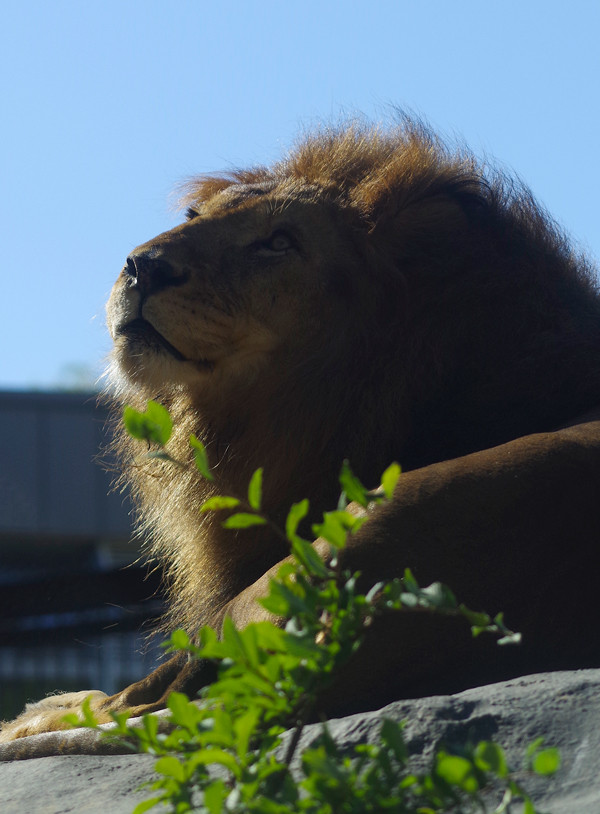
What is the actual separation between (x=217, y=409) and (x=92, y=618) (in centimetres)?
880

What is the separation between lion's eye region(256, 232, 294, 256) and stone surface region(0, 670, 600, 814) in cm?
177

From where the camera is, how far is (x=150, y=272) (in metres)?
3.15

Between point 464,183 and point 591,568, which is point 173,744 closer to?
point 591,568

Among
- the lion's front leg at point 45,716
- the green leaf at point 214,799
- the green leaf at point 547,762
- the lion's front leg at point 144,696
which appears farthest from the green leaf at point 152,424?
the lion's front leg at point 45,716

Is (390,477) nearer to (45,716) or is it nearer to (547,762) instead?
(547,762)

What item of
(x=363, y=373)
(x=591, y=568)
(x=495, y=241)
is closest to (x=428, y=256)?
(x=495, y=241)

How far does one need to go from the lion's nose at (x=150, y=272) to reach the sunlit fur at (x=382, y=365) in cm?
10

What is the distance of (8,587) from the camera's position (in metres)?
12.3

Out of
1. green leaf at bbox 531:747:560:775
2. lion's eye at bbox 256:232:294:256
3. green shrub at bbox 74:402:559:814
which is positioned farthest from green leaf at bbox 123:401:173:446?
lion's eye at bbox 256:232:294:256

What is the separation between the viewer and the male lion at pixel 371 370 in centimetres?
242

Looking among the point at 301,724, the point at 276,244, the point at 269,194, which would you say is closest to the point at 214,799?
the point at 301,724

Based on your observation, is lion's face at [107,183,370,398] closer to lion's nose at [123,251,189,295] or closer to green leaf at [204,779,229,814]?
lion's nose at [123,251,189,295]

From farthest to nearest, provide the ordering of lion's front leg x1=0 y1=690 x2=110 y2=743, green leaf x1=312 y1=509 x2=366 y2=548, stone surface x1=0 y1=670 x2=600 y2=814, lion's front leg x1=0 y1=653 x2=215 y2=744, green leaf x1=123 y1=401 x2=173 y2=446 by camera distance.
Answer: lion's front leg x1=0 y1=690 x2=110 y2=743 → lion's front leg x1=0 y1=653 x2=215 y2=744 → stone surface x1=0 y1=670 x2=600 y2=814 → green leaf x1=123 y1=401 x2=173 y2=446 → green leaf x1=312 y1=509 x2=366 y2=548

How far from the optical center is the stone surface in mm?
1630
